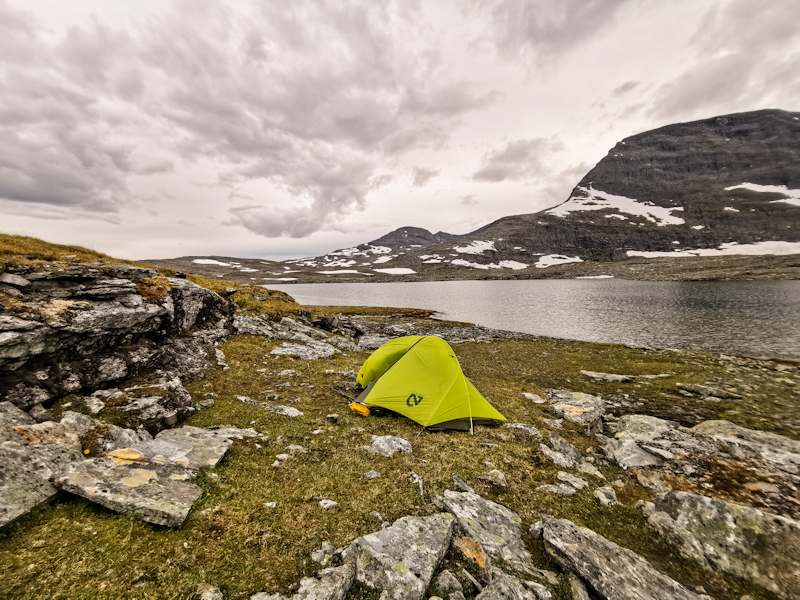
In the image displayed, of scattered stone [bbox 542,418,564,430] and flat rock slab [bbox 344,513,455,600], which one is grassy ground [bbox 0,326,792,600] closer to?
scattered stone [bbox 542,418,564,430]

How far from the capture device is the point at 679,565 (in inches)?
242

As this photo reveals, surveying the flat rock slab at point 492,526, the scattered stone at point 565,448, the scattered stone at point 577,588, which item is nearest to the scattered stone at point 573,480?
the scattered stone at point 565,448

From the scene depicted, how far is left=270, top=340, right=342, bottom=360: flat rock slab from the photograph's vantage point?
20.3m

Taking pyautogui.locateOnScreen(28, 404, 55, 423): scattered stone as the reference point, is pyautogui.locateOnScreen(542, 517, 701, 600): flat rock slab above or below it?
below

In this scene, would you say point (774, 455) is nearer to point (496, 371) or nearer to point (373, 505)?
point (373, 505)

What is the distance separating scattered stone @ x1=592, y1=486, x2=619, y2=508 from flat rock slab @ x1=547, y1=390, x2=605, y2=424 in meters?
4.50

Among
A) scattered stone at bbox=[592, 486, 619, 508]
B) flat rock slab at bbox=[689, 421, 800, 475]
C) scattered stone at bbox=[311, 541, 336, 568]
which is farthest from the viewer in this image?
flat rock slab at bbox=[689, 421, 800, 475]

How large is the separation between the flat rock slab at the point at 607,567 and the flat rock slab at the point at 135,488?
722 centimetres

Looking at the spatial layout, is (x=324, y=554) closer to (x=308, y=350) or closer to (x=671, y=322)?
(x=308, y=350)

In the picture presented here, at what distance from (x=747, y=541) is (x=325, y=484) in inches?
349

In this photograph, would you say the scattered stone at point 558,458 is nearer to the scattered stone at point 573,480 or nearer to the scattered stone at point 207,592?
the scattered stone at point 573,480

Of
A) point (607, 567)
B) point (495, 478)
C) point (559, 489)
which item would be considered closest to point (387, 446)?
point (495, 478)

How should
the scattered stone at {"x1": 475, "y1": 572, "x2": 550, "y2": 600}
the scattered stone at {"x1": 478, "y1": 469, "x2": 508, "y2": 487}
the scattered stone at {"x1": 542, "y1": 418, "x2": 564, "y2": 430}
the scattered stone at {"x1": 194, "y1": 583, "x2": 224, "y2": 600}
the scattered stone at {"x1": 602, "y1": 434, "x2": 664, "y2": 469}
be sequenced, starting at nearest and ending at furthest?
the scattered stone at {"x1": 194, "y1": 583, "x2": 224, "y2": 600}
the scattered stone at {"x1": 475, "y1": 572, "x2": 550, "y2": 600}
the scattered stone at {"x1": 478, "y1": 469, "x2": 508, "y2": 487}
the scattered stone at {"x1": 602, "y1": 434, "x2": 664, "y2": 469}
the scattered stone at {"x1": 542, "y1": 418, "x2": 564, "y2": 430}

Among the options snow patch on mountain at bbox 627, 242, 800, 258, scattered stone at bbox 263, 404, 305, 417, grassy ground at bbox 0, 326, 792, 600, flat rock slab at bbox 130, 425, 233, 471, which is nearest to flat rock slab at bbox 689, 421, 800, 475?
grassy ground at bbox 0, 326, 792, 600
